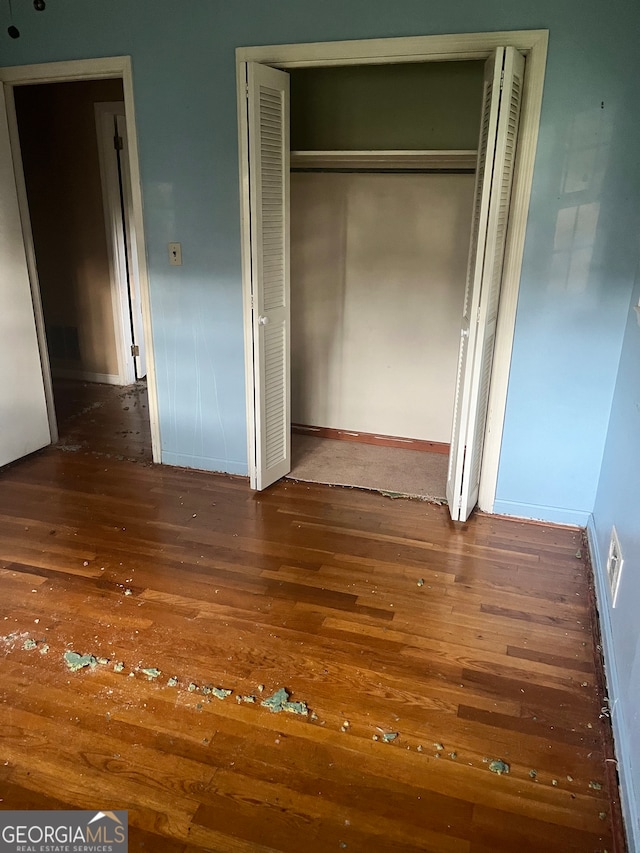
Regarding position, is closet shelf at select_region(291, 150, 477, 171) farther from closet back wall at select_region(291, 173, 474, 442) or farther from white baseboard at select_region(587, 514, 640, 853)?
white baseboard at select_region(587, 514, 640, 853)

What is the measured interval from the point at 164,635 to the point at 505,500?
1.76 meters

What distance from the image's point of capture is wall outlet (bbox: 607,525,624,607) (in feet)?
7.02

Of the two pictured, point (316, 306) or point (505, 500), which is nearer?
point (505, 500)

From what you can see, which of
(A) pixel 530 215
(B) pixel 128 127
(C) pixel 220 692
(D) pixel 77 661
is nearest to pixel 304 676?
(C) pixel 220 692

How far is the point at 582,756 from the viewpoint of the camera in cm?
177

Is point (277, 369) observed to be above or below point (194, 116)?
below

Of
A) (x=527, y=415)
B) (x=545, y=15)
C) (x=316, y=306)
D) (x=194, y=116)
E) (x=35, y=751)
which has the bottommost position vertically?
(x=35, y=751)

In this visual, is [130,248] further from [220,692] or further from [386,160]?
[220,692]

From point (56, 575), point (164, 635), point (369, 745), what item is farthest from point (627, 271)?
point (56, 575)

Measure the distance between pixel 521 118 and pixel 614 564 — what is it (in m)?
1.83

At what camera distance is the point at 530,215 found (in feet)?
8.86

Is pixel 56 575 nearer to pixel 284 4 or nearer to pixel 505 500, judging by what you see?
pixel 505 500

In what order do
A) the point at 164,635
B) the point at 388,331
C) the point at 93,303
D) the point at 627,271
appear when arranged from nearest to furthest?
the point at 164,635, the point at 627,271, the point at 388,331, the point at 93,303

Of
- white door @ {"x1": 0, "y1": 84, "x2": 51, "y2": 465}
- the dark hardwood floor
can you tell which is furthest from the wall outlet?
white door @ {"x1": 0, "y1": 84, "x2": 51, "y2": 465}
